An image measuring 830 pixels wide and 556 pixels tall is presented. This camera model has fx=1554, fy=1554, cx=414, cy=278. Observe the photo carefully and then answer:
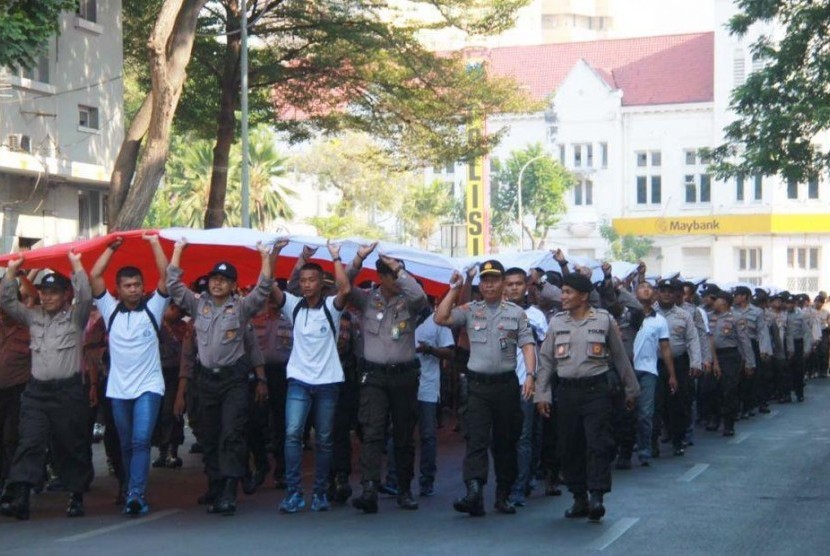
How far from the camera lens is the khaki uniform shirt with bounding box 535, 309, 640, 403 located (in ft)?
40.0

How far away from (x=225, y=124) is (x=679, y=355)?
40.8 feet

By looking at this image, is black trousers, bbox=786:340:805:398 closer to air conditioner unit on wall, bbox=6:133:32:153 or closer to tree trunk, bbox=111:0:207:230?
tree trunk, bbox=111:0:207:230

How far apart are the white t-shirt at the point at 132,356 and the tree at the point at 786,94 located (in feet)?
69.9

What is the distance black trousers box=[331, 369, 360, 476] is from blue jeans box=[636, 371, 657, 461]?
4174 mm

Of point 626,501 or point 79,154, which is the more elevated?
point 79,154

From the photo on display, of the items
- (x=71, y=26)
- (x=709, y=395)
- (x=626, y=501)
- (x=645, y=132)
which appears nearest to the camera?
(x=626, y=501)

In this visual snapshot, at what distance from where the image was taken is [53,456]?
12766mm

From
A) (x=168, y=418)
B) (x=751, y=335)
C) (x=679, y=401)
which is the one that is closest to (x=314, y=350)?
(x=168, y=418)

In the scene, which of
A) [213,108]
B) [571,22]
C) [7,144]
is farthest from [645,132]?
[571,22]

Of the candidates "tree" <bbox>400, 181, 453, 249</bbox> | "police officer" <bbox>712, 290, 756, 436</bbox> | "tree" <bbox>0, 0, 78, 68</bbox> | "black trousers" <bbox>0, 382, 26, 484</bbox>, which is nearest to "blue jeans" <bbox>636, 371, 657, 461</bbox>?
"police officer" <bbox>712, 290, 756, 436</bbox>

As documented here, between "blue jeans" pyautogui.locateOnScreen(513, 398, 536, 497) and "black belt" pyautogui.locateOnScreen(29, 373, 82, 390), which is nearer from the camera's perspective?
"black belt" pyautogui.locateOnScreen(29, 373, 82, 390)

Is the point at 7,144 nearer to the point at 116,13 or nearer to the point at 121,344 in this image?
the point at 116,13

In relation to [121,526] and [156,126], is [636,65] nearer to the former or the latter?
[156,126]

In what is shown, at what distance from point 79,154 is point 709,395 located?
44.8 ft
